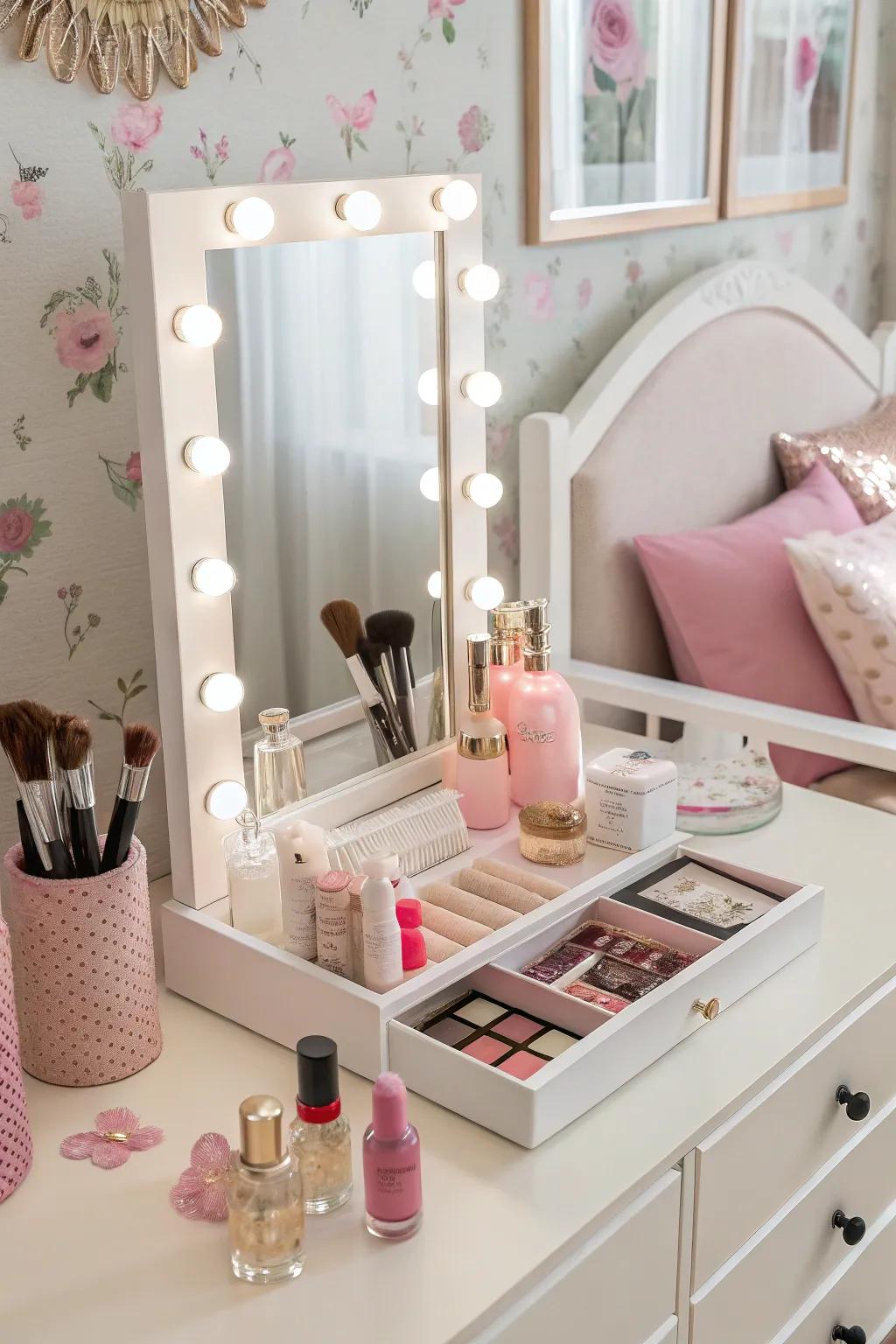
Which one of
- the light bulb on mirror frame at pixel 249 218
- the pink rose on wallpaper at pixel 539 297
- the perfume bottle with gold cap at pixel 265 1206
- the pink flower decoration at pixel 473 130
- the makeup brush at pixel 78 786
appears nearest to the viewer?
the perfume bottle with gold cap at pixel 265 1206

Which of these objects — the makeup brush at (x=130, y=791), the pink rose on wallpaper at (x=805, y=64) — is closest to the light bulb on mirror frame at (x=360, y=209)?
the makeup brush at (x=130, y=791)

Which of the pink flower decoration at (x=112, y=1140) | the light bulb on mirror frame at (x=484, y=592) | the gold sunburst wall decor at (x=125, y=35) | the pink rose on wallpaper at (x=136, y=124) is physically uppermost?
the gold sunburst wall decor at (x=125, y=35)

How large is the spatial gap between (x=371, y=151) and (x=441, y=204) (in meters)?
0.21

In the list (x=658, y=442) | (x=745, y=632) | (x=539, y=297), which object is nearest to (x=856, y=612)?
(x=745, y=632)

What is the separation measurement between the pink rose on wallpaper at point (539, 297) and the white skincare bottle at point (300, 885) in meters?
0.86

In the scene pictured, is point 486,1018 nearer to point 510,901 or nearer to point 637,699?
point 510,901

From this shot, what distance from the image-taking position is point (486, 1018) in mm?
1075

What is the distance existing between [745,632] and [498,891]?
697 millimetres

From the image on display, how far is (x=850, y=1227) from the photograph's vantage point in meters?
1.20

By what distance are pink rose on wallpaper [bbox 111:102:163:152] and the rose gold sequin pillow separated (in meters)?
1.15

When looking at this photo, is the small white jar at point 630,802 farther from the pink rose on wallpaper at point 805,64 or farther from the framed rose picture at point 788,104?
the pink rose on wallpaper at point 805,64

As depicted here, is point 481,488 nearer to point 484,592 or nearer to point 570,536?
point 484,592

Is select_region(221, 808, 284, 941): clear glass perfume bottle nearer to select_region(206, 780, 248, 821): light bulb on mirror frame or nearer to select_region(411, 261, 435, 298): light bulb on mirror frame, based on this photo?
select_region(206, 780, 248, 821): light bulb on mirror frame

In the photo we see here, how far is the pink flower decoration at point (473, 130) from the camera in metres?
1.55
